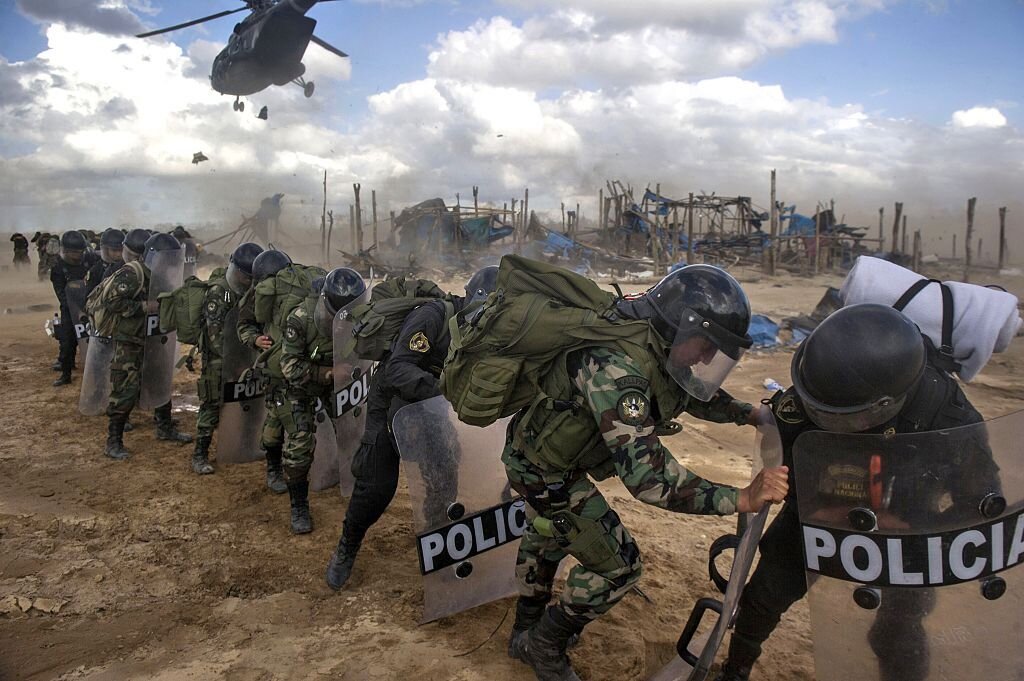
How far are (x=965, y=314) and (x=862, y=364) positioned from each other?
54cm

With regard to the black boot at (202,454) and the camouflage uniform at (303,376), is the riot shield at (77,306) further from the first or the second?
the camouflage uniform at (303,376)

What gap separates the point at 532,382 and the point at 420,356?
93 centimetres

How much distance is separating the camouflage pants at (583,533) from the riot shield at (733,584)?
0.28m

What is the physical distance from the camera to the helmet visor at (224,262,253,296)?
15.6 ft

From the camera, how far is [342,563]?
3268 millimetres

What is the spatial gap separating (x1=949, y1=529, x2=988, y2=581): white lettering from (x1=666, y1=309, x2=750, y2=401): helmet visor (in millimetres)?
714

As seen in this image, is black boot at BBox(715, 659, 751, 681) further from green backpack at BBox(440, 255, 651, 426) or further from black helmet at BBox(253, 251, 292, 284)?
black helmet at BBox(253, 251, 292, 284)

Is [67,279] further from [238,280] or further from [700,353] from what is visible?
[700,353]

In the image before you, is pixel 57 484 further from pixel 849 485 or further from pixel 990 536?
pixel 990 536

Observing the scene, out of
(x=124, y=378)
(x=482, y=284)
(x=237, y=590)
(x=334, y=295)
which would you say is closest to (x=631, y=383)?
(x=482, y=284)

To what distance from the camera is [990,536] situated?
1.62m

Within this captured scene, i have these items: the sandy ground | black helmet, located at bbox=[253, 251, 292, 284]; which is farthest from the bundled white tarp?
black helmet, located at bbox=[253, 251, 292, 284]

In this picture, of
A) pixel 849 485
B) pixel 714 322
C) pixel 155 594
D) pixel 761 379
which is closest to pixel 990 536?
pixel 849 485

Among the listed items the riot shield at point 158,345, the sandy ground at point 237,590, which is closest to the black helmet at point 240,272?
the riot shield at point 158,345
